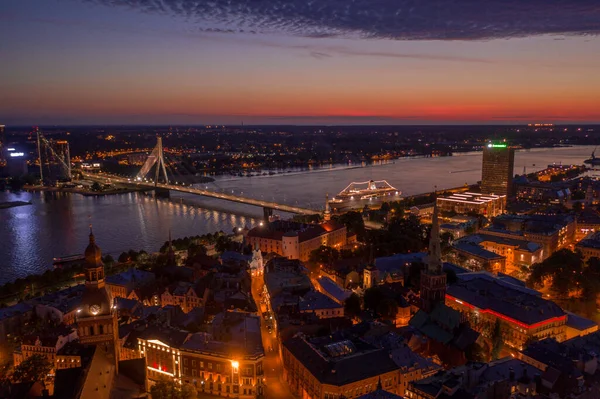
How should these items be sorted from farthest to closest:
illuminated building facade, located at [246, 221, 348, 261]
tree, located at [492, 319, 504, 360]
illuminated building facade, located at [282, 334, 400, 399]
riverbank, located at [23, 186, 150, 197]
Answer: riverbank, located at [23, 186, 150, 197], illuminated building facade, located at [246, 221, 348, 261], tree, located at [492, 319, 504, 360], illuminated building facade, located at [282, 334, 400, 399]

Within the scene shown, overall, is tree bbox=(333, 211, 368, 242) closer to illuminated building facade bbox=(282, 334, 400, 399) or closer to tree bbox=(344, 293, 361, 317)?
tree bbox=(344, 293, 361, 317)

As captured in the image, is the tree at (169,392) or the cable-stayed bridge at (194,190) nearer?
the tree at (169,392)

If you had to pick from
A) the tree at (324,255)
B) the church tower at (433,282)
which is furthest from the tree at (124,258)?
the church tower at (433,282)

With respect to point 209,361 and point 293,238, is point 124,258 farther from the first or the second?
point 209,361

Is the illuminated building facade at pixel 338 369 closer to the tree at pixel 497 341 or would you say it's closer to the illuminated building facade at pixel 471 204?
the tree at pixel 497 341

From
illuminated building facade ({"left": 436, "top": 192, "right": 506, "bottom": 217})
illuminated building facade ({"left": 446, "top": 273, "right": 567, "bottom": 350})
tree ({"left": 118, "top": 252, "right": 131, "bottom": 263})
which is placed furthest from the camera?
illuminated building facade ({"left": 436, "top": 192, "right": 506, "bottom": 217})

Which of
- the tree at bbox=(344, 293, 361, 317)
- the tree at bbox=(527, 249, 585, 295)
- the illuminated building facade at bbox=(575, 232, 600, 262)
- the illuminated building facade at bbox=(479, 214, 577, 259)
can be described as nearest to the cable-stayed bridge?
the illuminated building facade at bbox=(479, 214, 577, 259)
